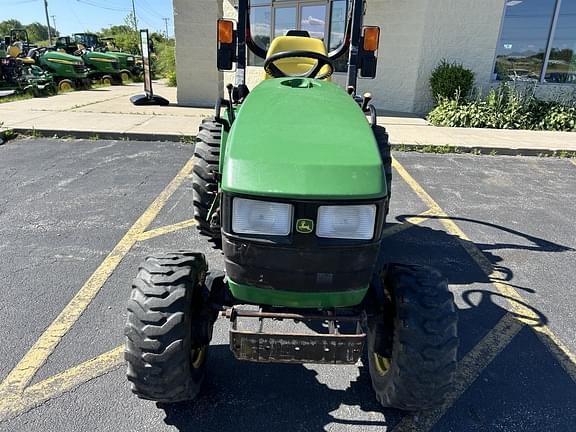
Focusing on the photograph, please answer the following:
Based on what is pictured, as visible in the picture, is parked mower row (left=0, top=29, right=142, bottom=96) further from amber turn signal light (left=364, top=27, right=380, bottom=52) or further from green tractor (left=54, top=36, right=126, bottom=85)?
amber turn signal light (left=364, top=27, right=380, bottom=52)

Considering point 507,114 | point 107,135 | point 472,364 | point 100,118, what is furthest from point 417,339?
point 507,114

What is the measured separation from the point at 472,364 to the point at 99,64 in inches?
834

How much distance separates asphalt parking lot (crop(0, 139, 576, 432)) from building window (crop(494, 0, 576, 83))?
238 inches

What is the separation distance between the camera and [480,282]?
3668 mm

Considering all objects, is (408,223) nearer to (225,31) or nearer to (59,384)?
(225,31)

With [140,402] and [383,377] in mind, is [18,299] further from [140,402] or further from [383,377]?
[383,377]

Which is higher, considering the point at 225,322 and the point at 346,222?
the point at 346,222

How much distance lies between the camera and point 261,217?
6.01 ft

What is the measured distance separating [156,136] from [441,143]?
563cm

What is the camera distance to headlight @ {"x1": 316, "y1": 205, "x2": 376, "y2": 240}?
1.81 metres

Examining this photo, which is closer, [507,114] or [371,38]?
[371,38]

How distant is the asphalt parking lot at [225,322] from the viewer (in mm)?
2301

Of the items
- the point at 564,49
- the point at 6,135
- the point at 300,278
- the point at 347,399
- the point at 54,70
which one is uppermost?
the point at 564,49

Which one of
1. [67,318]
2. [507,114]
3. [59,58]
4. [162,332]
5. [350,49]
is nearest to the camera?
[162,332]
